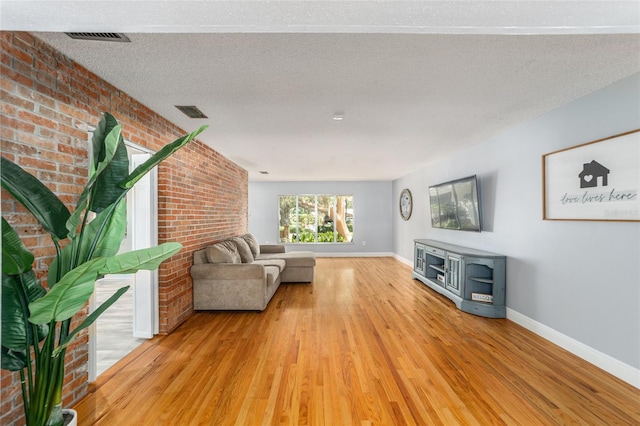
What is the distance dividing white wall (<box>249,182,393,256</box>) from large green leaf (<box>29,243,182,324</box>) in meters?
8.06

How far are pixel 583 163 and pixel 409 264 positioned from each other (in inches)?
205

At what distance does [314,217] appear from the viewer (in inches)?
368

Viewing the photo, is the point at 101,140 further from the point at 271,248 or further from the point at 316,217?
the point at 316,217

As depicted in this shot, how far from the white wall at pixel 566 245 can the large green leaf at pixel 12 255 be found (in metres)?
3.94

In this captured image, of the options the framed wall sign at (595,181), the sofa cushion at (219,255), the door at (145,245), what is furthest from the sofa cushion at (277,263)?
the framed wall sign at (595,181)

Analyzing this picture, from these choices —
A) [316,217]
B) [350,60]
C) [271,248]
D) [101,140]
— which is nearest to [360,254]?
[316,217]

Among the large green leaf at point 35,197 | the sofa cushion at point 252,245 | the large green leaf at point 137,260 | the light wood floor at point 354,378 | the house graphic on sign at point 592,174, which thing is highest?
the house graphic on sign at point 592,174

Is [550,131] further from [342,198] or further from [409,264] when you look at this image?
[342,198]

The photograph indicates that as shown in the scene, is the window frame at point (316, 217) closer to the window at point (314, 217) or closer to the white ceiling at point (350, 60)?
the window at point (314, 217)

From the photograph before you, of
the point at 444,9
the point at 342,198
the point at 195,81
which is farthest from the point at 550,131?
the point at 342,198

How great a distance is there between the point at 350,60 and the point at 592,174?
2420 millimetres

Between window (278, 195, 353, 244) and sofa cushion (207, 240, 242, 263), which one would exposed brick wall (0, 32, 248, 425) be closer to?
sofa cushion (207, 240, 242, 263)

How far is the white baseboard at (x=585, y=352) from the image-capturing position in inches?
91.1

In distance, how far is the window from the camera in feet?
30.7
